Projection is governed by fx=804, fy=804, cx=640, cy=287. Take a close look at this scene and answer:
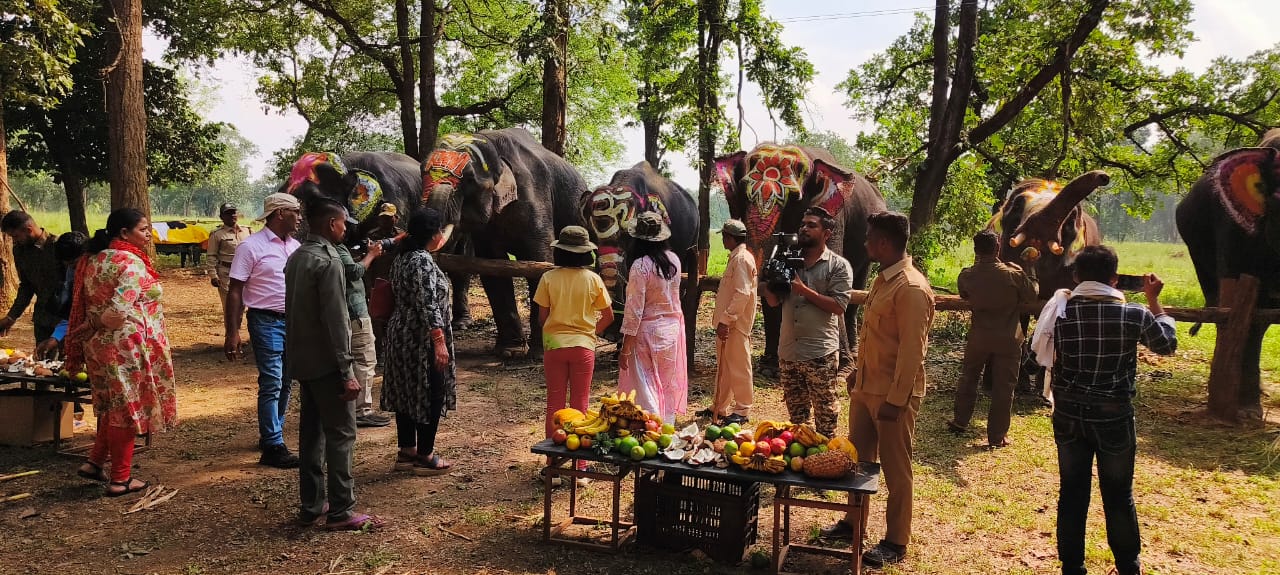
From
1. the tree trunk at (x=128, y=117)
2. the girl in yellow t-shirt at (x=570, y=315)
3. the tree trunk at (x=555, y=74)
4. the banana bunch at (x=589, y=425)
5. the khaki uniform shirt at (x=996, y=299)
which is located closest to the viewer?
the banana bunch at (x=589, y=425)

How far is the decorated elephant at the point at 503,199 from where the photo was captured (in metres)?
10.0

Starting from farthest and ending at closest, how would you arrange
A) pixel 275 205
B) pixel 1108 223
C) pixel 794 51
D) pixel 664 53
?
pixel 1108 223 → pixel 664 53 → pixel 794 51 → pixel 275 205

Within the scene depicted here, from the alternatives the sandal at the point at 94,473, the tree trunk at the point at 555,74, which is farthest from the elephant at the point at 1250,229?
the sandal at the point at 94,473

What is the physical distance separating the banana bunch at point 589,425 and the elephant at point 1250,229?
6907 millimetres

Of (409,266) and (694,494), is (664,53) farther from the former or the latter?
(694,494)

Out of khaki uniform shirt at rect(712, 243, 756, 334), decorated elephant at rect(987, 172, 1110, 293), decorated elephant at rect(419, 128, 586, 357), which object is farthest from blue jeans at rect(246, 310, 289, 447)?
decorated elephant at rect(987, 172, 1110, 293)

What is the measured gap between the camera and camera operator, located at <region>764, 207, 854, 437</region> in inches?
236

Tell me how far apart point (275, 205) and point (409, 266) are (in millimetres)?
1076

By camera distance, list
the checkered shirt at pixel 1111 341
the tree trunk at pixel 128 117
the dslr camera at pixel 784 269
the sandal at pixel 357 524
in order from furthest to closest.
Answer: the tree trunk at pixel 128 117 → the dslr camera at pixel 784 269 → the sandal at pixel 357 524 → the checkered shirt at pixel 1111 341

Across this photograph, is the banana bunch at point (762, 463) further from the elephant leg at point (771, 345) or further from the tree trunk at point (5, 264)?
the tree trunk at point (5, 264)

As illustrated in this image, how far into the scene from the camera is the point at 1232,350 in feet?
26.1

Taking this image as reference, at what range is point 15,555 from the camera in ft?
15.3

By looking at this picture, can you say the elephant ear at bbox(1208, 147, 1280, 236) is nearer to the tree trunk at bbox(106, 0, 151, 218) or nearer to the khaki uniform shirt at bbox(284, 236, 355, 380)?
the khaki uniform shirt at bbox(284, 236, 355, 380)

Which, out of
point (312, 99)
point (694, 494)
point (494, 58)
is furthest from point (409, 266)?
point (312, 99)
